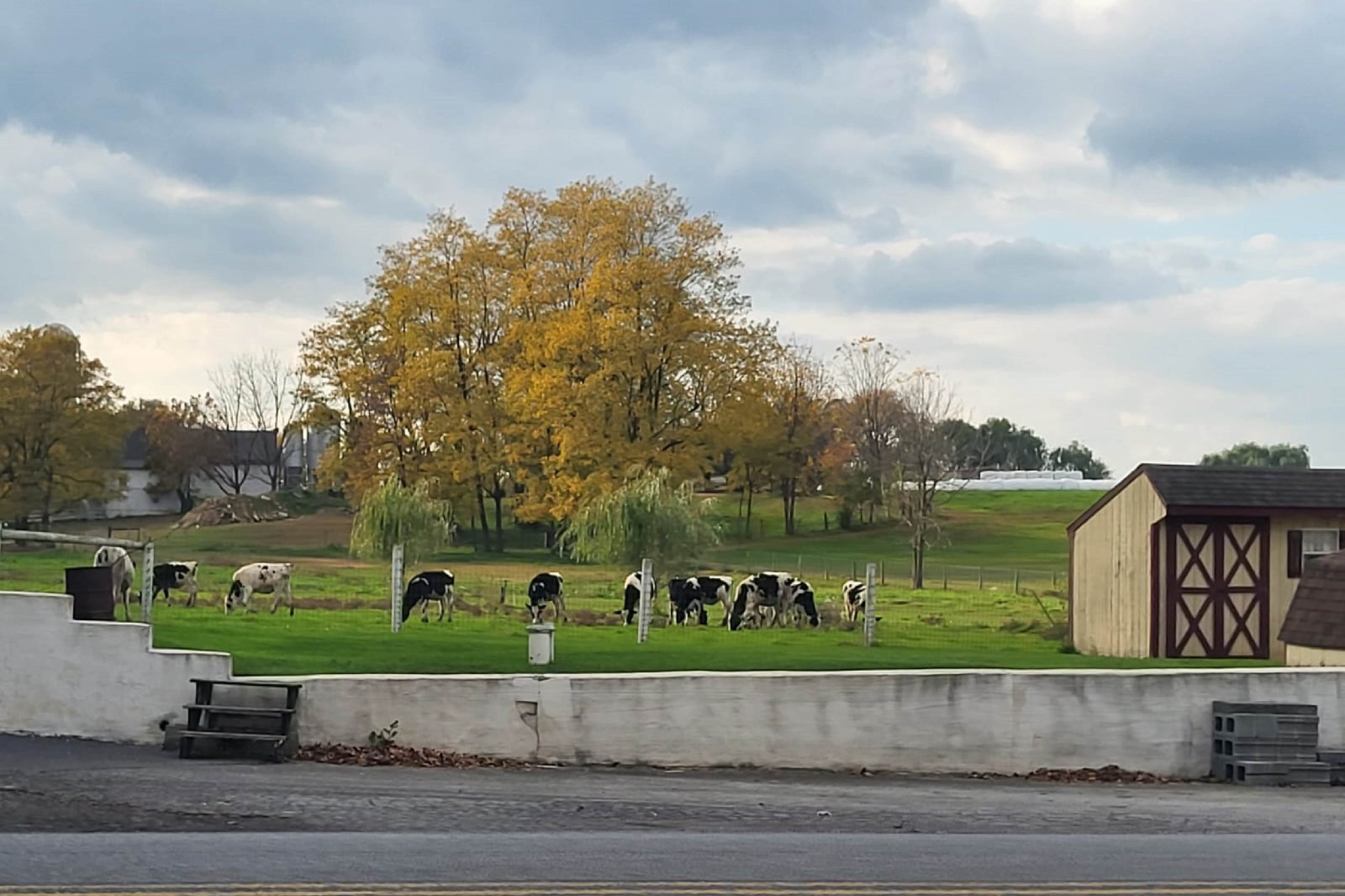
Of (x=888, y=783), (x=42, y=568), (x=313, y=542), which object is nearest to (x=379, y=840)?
(x=888, y=783)

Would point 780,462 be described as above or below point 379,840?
above

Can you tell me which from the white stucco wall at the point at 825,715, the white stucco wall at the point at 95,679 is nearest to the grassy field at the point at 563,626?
the white stucco wall at the point at 95,679

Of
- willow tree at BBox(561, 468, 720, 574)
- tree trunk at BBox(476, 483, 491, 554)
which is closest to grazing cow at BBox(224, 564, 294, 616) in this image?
willow tree at BBox(561, 468, 720, 574)

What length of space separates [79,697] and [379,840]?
301 inches

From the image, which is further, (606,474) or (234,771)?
(606,474)

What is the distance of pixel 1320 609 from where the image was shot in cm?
2538

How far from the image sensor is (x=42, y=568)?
131 feet

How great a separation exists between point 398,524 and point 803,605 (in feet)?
30.0

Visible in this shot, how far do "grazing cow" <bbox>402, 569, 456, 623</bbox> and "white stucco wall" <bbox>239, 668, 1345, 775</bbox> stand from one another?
14066 mm

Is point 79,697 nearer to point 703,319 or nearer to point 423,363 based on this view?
point 703,319

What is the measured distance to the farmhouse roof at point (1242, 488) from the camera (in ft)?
98.2

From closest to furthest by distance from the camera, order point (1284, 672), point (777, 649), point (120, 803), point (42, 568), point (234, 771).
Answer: point (120, 803)
point (234, 771)
point (1284, 672)
point (777, 649)
point (42, 568)

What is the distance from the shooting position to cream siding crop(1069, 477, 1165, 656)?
99.8ft

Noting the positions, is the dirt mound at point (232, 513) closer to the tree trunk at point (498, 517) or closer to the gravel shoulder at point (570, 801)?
the tree trunk at point (498, 517)
